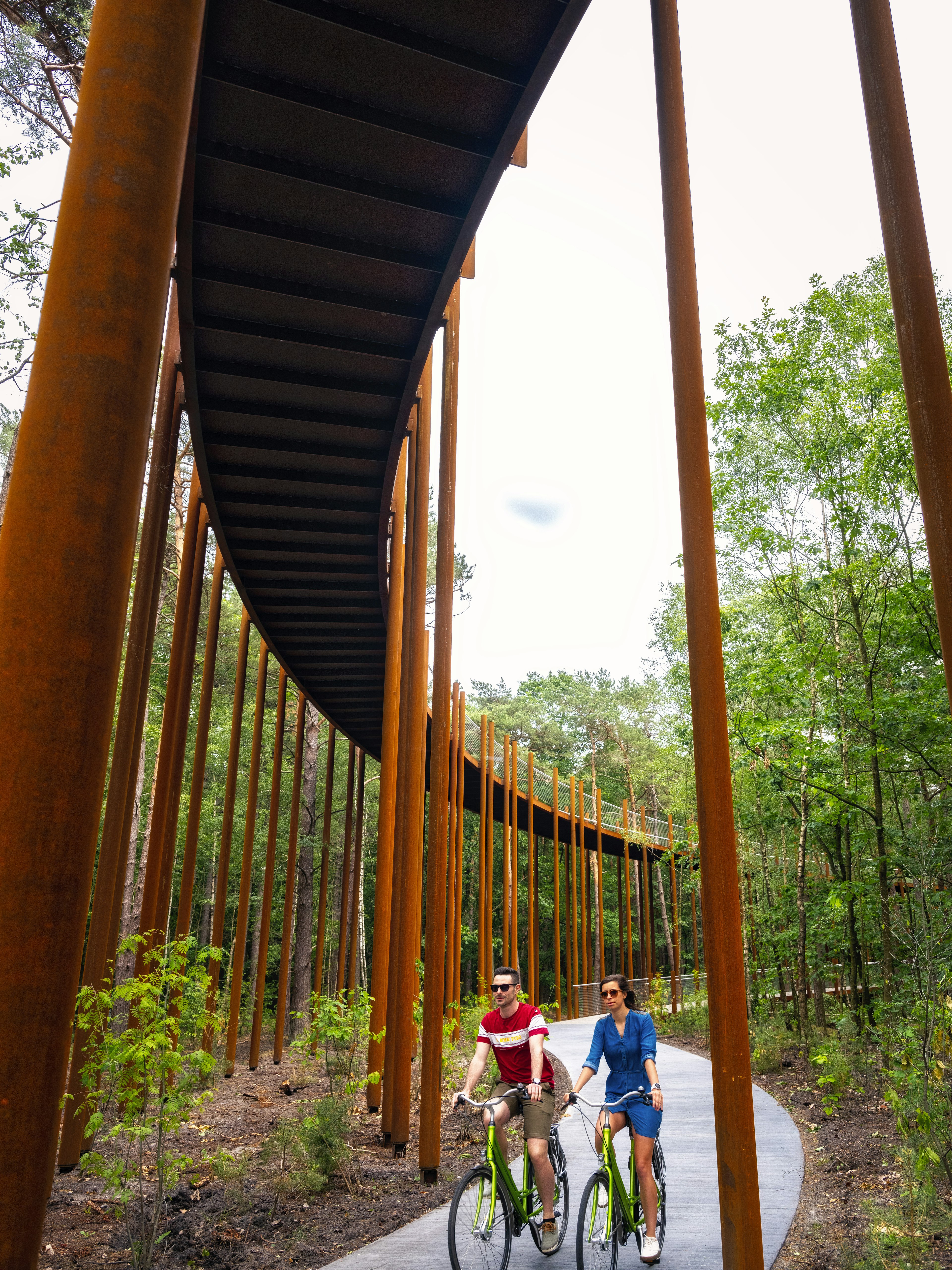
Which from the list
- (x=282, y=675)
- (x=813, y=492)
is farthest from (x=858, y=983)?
(x=282, y=675)

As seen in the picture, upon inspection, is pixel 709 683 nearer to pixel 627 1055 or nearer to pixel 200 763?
pixel 627 1055

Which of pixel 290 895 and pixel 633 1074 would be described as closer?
pixel 633 1074

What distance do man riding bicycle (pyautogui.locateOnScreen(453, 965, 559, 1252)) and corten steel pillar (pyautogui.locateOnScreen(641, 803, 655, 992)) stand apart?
21064 millimetres

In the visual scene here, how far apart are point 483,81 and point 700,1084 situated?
431 inches

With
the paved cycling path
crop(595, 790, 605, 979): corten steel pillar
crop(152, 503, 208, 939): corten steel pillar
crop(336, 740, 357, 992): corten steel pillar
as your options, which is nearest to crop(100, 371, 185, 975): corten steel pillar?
crop(152, 503, 208, 939): corten steel pillar

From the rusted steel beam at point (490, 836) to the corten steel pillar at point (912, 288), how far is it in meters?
14.7

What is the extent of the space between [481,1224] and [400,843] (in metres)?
4.25

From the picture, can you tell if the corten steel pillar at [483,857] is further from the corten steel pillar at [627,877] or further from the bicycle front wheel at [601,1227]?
the bicycle front wheel at [601,1227]

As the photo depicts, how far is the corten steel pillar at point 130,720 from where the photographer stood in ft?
22.4

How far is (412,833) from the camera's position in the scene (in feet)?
25.7

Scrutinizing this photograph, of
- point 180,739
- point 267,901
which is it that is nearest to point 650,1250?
point 180,739

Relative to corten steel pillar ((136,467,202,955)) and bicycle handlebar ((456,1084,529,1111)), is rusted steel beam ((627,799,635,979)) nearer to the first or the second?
corten steel pillar ((136,467,202,955))

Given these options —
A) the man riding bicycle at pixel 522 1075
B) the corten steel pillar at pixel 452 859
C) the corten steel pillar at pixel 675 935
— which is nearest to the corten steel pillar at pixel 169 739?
the man riding bicycle at pixel 522 1075

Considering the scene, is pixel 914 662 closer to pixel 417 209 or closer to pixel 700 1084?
pixel 700 1084
